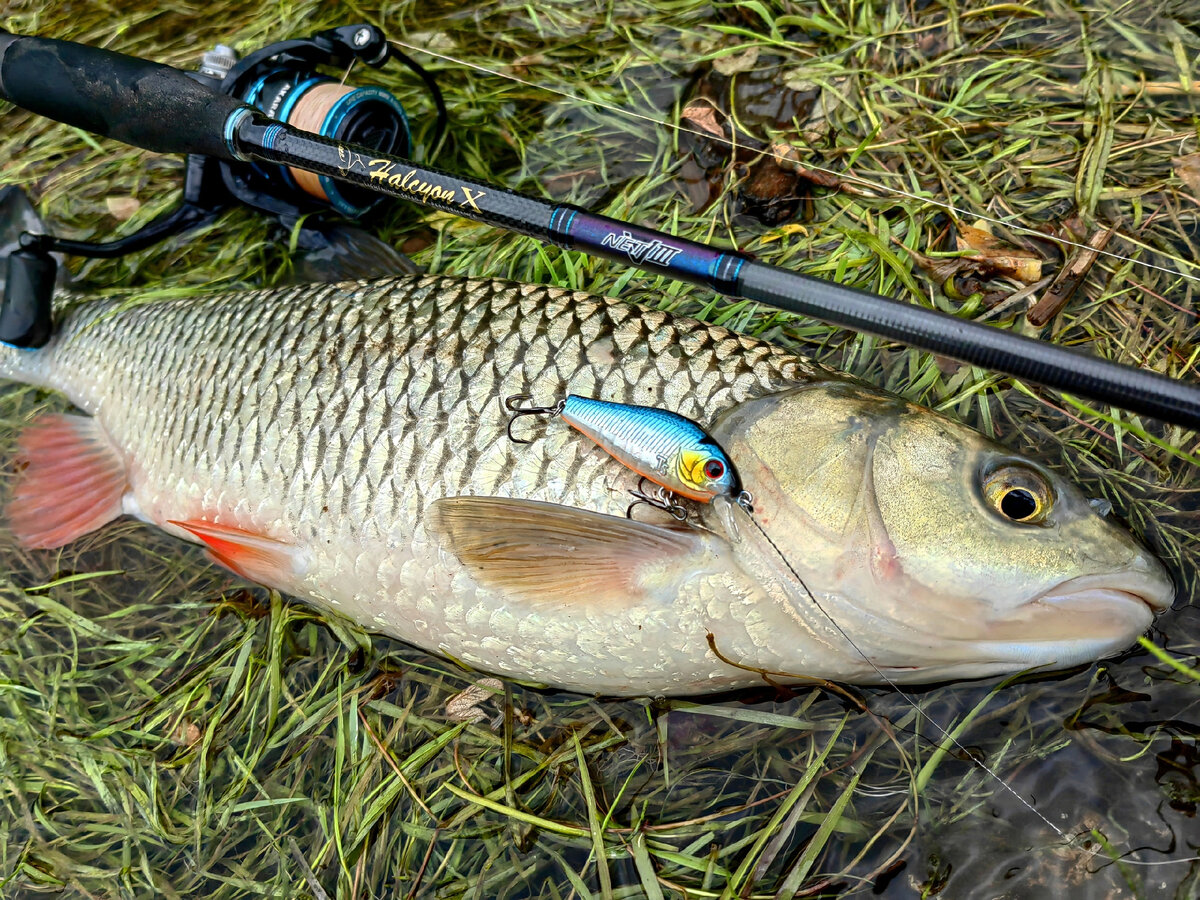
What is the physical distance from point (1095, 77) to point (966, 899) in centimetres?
225

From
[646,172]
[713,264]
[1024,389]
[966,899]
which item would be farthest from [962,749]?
[646,172]

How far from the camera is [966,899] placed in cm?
166

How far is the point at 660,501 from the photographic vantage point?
63.7 inches

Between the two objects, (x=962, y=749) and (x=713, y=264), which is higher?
(x=713, y=264)

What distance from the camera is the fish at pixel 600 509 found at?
1.51 m

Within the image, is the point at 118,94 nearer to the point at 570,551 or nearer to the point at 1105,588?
the point at 570,551

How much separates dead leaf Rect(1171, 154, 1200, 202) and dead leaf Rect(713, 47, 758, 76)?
1250mm

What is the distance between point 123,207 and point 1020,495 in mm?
3024

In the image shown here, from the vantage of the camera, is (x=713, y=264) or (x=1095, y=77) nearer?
(x=713, y=264)

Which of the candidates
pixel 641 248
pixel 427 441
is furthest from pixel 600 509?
pixel 641 248

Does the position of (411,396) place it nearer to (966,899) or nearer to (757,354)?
(757,354)

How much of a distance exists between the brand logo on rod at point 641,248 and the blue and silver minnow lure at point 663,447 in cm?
33

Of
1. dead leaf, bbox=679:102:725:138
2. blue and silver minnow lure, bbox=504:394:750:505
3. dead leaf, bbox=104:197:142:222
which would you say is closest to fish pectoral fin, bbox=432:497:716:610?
blue and silver minnow lure, bbox=504:394:750:505

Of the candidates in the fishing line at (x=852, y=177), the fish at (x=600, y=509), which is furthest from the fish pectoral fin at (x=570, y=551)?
the fishing line at (x=852, y=177)
